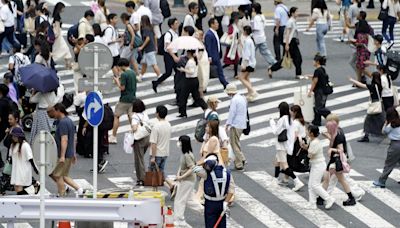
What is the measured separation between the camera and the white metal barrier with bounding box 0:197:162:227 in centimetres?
1786

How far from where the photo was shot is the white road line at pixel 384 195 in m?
23.4

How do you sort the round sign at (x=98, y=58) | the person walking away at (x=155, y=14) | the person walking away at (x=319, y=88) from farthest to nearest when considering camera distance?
1. the person walking away at (x=155, y=14)
2. the person walking away at (x=319, y=88)
3. the round sign at (x=98, y=58)

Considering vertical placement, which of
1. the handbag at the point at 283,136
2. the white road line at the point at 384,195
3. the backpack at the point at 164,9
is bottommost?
the white road line at the point at 384,195

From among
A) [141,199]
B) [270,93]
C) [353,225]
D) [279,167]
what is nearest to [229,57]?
[270,93]

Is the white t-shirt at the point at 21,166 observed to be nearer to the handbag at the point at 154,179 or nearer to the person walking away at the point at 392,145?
the handbag at the point at 154,179

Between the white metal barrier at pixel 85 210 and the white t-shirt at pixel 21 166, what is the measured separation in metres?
4.58

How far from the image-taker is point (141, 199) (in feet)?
59.6

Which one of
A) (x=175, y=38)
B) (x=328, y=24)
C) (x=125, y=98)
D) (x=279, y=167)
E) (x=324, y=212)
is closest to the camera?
(x=324, y=212)

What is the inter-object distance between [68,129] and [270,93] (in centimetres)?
963

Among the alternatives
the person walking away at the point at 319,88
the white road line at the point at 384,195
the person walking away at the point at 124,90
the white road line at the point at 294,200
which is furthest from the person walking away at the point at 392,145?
the person walking away at the point at 124,90

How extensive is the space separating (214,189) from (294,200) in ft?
9.98

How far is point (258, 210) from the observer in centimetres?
2292

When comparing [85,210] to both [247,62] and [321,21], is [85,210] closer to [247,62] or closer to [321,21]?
[247,62]

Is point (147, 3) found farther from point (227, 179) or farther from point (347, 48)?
point (227, 179)
